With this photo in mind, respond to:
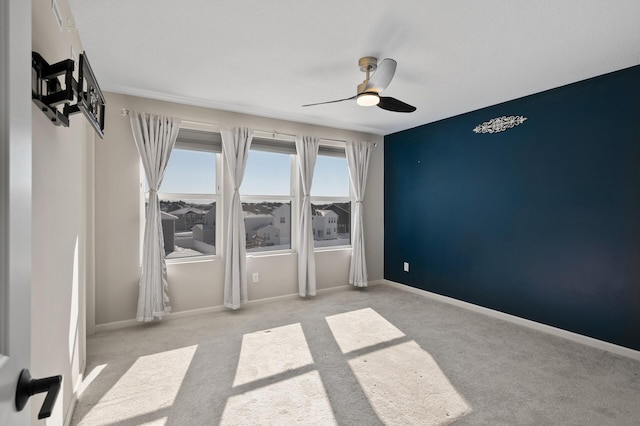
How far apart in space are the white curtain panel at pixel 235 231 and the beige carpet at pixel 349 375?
1.12ft

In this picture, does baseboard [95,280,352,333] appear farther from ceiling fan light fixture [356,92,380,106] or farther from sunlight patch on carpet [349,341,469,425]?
ceiling fan light fixture [356,92,380,106]

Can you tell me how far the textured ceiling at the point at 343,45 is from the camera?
1.96 metres

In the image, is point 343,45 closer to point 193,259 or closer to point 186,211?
point 186,211

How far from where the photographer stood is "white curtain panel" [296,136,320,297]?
4.29m

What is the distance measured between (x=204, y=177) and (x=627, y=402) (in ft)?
13.9

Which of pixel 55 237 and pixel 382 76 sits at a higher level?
pixel 382 76

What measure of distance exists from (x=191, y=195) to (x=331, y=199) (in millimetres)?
2057

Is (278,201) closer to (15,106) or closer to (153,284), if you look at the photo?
(153,284)

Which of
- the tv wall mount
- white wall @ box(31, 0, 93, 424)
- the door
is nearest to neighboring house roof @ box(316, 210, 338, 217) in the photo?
white wall @ box(31, 0, 93, 424)

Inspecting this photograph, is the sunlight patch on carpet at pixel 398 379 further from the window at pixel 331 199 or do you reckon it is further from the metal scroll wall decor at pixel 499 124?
the metal scroll wall decor at pixel 499 124

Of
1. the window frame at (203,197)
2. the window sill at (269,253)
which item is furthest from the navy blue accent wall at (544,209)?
the window frame at (203,197)

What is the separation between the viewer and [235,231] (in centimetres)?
377

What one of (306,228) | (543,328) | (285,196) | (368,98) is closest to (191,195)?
(285,196)

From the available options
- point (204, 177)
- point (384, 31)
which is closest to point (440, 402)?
point (384, 31)
